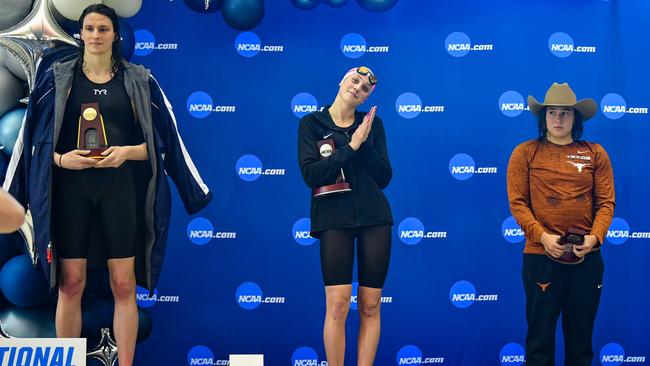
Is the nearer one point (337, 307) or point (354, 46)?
point (337, 307)

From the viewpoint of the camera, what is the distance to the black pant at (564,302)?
161 inches

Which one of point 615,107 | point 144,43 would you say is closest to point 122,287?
point 144,43

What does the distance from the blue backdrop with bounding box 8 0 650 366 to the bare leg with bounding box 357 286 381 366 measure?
934 mm

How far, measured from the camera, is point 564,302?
4184 millimetres

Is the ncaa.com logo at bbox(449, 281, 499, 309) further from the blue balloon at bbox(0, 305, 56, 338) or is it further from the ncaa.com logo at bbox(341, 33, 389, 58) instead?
the blue balloon at bbox(0, 305, 56, 338)

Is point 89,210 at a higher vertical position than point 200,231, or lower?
higher

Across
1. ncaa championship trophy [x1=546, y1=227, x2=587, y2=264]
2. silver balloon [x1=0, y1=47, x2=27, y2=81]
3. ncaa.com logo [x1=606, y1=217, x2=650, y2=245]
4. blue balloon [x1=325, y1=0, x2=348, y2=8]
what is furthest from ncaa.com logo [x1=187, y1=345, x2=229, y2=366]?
ncaa.com logo [x1=606, y1=217, x2=650, y2=245]

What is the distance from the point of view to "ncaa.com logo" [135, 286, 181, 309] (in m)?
4.84

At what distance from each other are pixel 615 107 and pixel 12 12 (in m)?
3.59

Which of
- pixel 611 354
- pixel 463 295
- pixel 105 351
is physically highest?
pixel 463 295

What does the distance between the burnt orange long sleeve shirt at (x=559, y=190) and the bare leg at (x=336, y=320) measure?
3.27ft

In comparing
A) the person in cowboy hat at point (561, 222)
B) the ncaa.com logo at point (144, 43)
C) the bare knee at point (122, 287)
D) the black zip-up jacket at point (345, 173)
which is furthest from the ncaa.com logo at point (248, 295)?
the person in cowboy hat at point (561, 222)

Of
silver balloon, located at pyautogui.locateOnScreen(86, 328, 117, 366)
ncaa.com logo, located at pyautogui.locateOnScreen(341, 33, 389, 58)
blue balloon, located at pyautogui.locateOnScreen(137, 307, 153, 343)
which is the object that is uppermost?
ncaa.com logo, located at pyautogui.locateOnScreen(341, 33, 389, 58)

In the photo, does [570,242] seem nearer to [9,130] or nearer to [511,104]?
[511,104]
